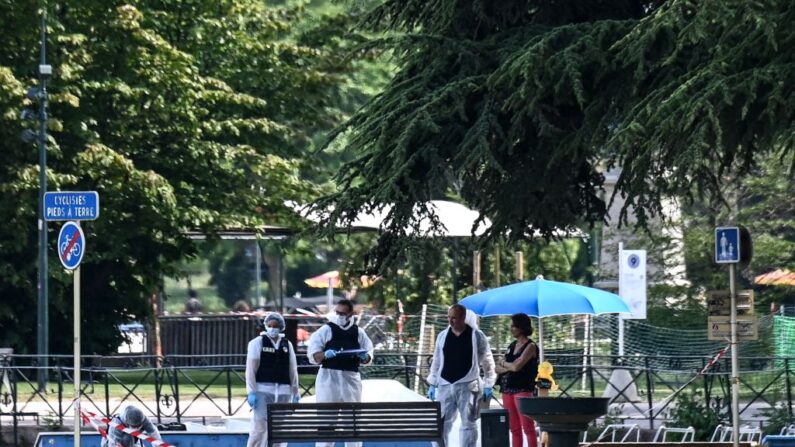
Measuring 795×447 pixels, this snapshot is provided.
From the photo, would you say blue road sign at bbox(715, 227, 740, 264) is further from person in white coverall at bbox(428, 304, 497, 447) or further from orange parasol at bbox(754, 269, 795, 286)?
orange parasol at bbox(754, 269, 795, 286)

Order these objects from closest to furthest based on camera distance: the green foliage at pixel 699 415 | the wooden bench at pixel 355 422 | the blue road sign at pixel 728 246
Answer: the wooden bench at pixel 355 422
the blue road sign at pixel 728 246
the green foliage at pixel 699 415

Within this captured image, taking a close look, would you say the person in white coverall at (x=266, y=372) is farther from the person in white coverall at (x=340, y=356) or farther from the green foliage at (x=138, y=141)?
the green foliage at (x=138, y=141)

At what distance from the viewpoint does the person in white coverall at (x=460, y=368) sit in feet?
55.7

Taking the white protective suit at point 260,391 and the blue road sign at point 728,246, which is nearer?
the blue road sign at point 728,246

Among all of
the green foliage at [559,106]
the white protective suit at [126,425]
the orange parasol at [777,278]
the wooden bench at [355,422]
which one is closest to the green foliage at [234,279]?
the orange parasol at [777,278]

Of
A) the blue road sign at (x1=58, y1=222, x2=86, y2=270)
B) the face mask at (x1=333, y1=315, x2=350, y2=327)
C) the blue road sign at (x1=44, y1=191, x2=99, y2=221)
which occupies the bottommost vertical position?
the face mask at (x1=333, y1=315, x2=350, y2=327)

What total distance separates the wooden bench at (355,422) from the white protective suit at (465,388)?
777 millimetres

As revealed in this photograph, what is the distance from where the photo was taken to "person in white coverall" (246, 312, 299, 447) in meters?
17.3

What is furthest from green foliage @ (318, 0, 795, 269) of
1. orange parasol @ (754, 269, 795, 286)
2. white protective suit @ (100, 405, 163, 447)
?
orange parasol @ (754, 269, 795, 286)

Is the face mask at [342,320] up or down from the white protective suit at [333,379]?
up

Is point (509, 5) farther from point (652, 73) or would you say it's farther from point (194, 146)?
point (194, 146)

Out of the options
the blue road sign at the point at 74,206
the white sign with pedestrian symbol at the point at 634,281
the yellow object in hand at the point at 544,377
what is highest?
the blue road sign at the point at 74,206

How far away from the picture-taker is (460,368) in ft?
55.7

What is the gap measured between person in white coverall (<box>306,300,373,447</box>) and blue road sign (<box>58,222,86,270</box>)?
8.42ft
